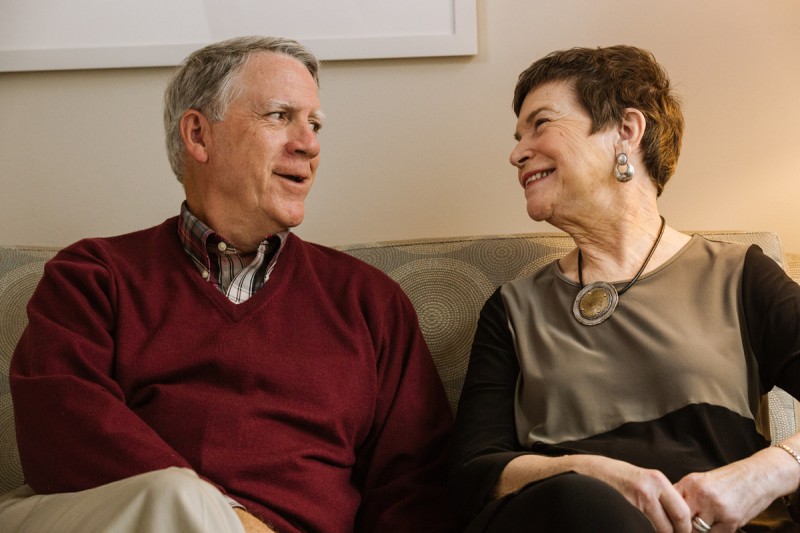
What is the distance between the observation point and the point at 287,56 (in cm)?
182

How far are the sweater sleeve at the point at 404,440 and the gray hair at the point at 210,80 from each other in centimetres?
53

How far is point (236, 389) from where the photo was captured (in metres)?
1.57

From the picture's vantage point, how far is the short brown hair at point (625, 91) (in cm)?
172

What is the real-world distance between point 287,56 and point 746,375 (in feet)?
3.51

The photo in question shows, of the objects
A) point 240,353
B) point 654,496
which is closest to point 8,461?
point 240,353

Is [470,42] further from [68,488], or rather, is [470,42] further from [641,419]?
[68,488]

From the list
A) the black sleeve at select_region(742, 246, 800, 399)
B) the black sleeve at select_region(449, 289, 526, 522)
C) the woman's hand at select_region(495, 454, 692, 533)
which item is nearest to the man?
the black sleeve at select_region(449, 289, 526, 522)

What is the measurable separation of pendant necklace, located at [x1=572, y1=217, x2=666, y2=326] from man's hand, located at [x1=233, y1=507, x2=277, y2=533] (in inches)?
25.8

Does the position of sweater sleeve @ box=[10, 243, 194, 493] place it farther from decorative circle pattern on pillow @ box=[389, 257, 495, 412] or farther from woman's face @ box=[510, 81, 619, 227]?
woman's face @ box=[510, 81, 619, 227]

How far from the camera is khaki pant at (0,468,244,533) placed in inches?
42.5

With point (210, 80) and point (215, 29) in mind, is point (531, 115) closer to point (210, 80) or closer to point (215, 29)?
point (210, 80)

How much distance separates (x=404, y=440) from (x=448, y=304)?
35 centimetres

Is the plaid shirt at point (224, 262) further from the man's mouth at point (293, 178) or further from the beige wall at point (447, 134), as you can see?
the beige wall at point (447, 134)

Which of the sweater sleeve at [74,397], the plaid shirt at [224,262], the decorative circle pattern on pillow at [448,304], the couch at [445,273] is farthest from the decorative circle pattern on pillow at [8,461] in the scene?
the decorative circle pattern on pillow at [448,304]
